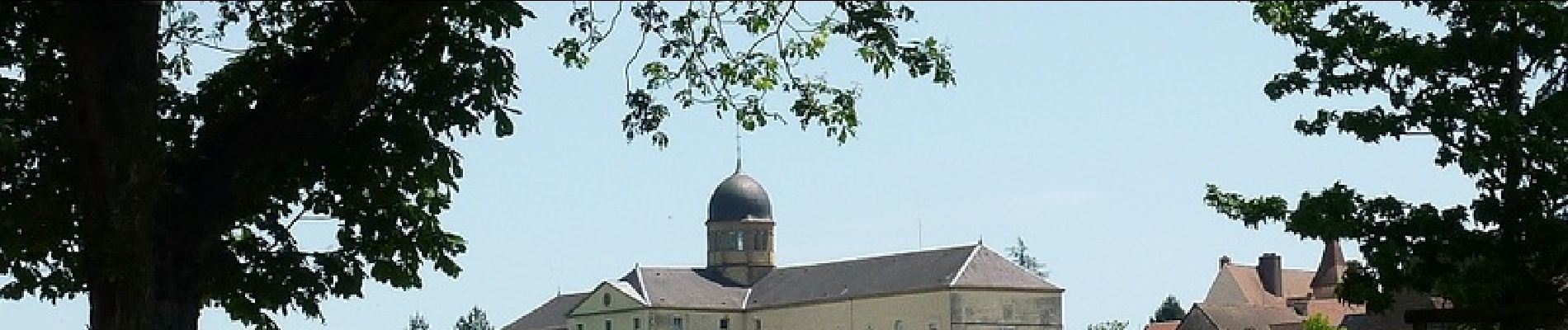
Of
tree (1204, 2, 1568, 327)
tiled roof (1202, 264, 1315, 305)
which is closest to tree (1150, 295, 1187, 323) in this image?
tiled roof (1202, 264, 1315, 305)

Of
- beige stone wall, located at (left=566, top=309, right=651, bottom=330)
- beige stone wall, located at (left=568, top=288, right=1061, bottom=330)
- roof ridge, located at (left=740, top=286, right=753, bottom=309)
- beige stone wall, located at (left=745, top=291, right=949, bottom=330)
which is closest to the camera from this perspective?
beige stone wall, located at (left=568, top=288, right=1061, bottom=330)

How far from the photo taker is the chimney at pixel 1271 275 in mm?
112062

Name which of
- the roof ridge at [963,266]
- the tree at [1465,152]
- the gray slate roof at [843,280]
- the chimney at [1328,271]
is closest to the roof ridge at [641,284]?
the gray slate roof at [843,280]

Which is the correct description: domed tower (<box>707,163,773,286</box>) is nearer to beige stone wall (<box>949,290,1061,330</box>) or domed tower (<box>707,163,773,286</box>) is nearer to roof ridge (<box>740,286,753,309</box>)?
roof ridge (<box>740,286,753,309</box>)

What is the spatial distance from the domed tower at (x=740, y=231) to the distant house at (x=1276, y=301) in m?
25.4

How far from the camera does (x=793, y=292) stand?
12125cm

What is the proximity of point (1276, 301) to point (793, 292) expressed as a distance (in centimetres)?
2617

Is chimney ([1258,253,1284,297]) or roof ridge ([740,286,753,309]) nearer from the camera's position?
chimney ([1258,253,1284,297])

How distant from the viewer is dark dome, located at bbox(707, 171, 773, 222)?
124875 millimetres

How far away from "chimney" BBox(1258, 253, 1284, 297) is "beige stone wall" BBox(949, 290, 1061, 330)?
10.5 m

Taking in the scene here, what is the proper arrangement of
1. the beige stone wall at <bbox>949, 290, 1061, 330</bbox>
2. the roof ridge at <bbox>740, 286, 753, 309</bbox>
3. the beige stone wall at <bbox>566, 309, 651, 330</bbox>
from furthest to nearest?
the roof ridge at <bbox>740, 286, 753, 309</bbox> → the beige stone wall at <bbox>566, 309, 651, 330</bbox> → the beige stone wall at <bbox>949, 290, 1061, 330</bbox>

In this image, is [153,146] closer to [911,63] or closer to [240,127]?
[240,127]

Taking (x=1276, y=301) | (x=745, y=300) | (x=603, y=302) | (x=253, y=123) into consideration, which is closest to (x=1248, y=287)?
(x=1276, y=301)

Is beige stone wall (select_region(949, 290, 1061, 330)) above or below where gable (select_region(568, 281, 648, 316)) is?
below
